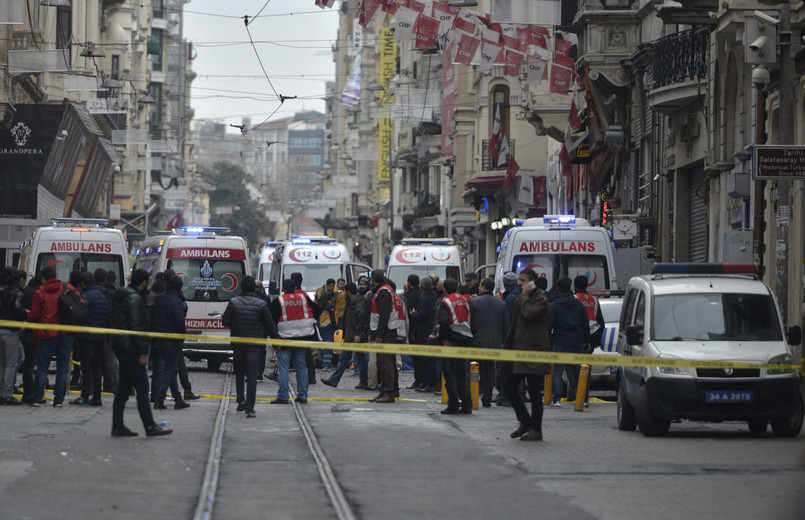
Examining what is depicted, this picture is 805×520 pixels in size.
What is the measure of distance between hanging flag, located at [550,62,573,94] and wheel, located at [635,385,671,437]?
22726 millimetres

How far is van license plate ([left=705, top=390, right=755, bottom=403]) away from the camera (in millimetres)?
14734

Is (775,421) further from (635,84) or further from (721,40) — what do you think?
(635,84)

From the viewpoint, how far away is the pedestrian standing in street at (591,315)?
19375mm

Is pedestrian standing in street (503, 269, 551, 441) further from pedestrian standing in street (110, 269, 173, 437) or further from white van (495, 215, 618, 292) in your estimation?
white van (495, 215, 618, 292)

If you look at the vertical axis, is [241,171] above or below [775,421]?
above

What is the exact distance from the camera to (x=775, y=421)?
15.1m

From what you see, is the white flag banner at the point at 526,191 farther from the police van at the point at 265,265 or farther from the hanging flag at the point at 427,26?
the hanging flag at the point at 427,26

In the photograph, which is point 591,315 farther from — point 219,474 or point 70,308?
point 219,474

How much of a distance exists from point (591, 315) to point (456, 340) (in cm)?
286

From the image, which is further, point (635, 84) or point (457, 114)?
point (457, 114)

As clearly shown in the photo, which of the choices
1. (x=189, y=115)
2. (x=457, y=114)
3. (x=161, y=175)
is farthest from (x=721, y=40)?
(x=189, y=115)

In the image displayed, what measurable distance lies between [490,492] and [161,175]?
94.8 metres

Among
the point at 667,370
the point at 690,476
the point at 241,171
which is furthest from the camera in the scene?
the point at 241,171

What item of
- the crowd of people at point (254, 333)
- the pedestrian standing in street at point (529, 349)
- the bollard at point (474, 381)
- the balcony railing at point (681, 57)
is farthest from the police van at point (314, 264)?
the pedestrian standing in street at point (529, 349)
